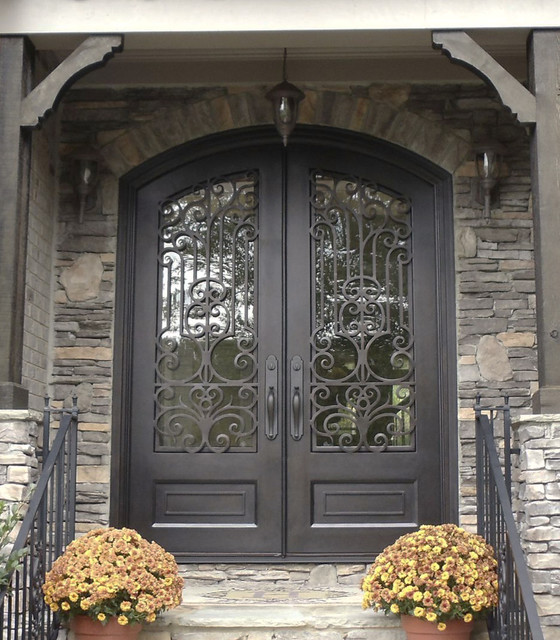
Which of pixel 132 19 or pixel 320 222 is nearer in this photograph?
pixel 132 19

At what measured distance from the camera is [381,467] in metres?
5.22

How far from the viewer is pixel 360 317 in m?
5.34

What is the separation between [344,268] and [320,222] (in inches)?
11.7

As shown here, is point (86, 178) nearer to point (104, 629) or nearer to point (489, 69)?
point (489, 69)

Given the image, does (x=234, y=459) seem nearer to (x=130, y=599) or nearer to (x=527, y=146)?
(x=130, y=599)

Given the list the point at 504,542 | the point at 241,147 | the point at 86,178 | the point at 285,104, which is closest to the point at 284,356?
the point at 241,147

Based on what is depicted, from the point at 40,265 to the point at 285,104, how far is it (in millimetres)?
1578

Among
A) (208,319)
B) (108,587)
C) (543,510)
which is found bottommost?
(108,587)

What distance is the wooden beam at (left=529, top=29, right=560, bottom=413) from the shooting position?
162 inches

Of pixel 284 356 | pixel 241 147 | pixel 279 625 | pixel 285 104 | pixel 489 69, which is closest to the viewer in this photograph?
pixel 279 625

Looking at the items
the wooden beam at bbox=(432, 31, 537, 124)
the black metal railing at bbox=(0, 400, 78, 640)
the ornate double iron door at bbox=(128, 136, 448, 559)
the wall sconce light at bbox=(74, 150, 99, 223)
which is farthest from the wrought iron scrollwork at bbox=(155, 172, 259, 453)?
the wooden beam at bbox=(432, 31, 537, 124)

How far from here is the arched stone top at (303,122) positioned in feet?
17.6

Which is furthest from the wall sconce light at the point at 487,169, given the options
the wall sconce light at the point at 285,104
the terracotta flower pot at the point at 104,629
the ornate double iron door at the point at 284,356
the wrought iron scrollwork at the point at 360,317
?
the terracotta flower pot at the point at 104,629

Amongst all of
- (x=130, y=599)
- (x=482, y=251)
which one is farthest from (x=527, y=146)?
(x=130, y=599)
